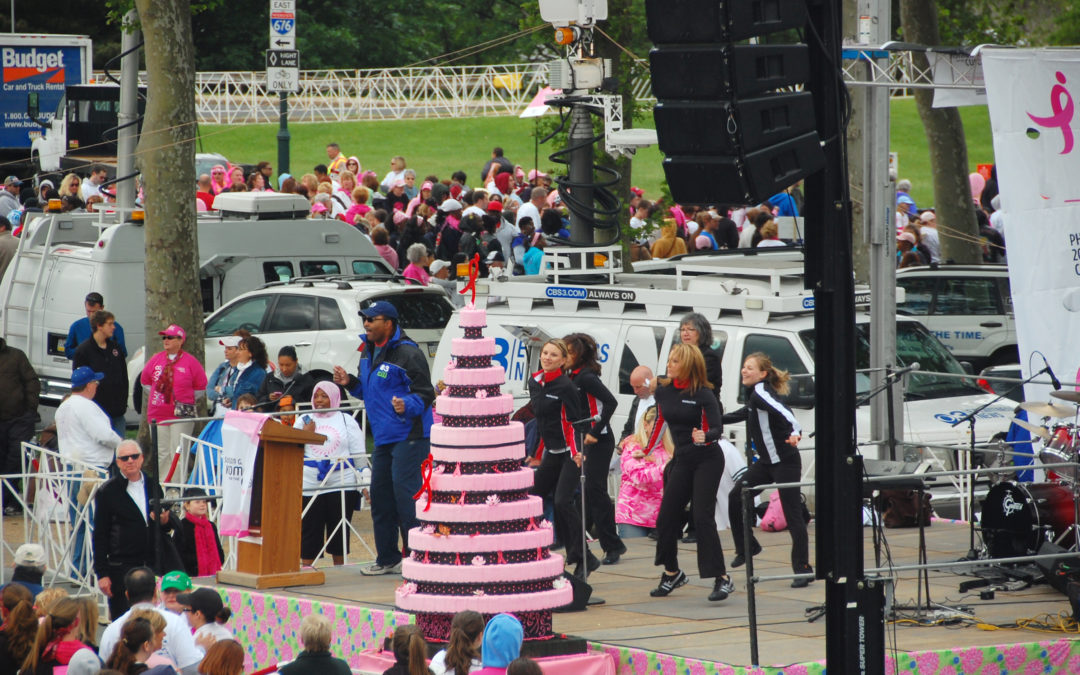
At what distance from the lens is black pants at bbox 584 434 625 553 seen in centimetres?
1184

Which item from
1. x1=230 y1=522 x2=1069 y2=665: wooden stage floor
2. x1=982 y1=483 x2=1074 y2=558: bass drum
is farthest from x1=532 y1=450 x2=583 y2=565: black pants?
x1=982 y1=483 x2=1074 y2=558: bass drum

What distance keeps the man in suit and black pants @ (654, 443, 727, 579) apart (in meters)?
3.74

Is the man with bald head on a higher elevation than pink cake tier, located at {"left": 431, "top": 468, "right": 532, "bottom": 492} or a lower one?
higher

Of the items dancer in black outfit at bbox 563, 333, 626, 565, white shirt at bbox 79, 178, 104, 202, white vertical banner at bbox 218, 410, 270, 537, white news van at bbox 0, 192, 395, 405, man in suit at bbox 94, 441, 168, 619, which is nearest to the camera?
man in suit at bbox 94, 441, 168, 619

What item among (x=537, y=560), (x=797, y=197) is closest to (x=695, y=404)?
(x=537, y=560)

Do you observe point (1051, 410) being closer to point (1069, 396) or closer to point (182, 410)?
point (1069, 396)

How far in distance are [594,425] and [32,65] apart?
32.6m

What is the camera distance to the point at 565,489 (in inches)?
456

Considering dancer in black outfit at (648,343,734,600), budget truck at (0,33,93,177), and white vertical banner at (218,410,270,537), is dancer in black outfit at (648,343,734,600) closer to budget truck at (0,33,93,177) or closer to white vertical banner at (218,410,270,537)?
white vertical banner at (218,410,270,537)

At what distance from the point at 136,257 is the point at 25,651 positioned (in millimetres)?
11191

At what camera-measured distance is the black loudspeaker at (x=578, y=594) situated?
10.8m

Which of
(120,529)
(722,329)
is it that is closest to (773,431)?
(722,329)

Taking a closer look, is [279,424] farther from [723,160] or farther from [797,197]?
[797,197]

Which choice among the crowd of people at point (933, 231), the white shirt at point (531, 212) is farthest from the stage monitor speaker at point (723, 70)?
the white shirt at point (531, 212)
